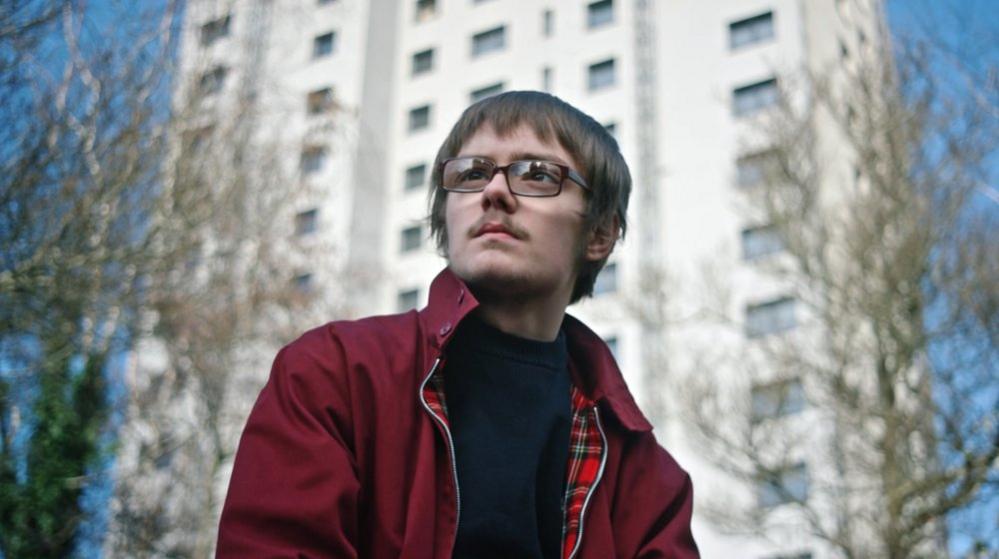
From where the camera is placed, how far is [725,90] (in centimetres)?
3003

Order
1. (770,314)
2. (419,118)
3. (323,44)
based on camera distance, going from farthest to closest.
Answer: (323,44) < (419,118) < (770,314)

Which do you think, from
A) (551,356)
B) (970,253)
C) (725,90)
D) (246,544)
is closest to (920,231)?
(970,253)

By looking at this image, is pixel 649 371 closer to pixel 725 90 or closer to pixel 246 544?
pixel 725 90

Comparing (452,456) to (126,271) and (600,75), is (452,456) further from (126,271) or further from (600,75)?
(600,75)

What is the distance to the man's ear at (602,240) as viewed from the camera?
9.46 ft

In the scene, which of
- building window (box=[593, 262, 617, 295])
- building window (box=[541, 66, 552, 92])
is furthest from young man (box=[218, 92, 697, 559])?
building window (box=[541, 66, 552, 92])

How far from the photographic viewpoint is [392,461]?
2238 mm

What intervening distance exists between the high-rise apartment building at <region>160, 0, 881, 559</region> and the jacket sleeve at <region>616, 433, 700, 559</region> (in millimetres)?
19302

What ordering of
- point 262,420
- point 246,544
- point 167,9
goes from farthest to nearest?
point 167,9, point 262,420, point 246,544

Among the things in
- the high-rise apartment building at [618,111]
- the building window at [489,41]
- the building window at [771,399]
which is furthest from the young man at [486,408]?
the building window at [489,41]

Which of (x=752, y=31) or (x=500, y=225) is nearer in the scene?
(x=500, y=225)

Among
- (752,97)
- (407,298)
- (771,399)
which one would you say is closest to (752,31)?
(752,97)

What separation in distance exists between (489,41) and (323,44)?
19.4 ft

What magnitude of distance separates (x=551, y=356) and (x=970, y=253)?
459 inches
